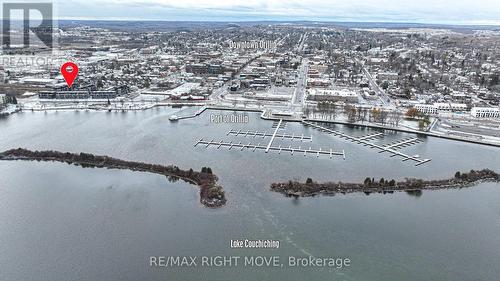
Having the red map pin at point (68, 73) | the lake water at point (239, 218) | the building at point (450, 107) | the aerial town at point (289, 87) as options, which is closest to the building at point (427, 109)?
the aerial town at point (289, 87)

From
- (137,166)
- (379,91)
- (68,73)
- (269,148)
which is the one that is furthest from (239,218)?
(379,91)

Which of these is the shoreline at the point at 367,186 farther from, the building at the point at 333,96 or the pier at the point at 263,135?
the building at the point at 333,96

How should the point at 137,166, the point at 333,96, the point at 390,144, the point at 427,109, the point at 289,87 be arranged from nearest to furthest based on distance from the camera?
the point at 137,166 < the point at 390,144 < the point at 427,109 < the point at 333,96 < the point at 289,87

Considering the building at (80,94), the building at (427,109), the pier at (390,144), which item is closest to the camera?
the pier at (390,144)

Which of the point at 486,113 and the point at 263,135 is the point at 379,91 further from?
the point at 263,135

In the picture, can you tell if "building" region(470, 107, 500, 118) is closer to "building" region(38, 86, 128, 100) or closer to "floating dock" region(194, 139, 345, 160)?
"floating dock" region(194, 139, 345, 160)
